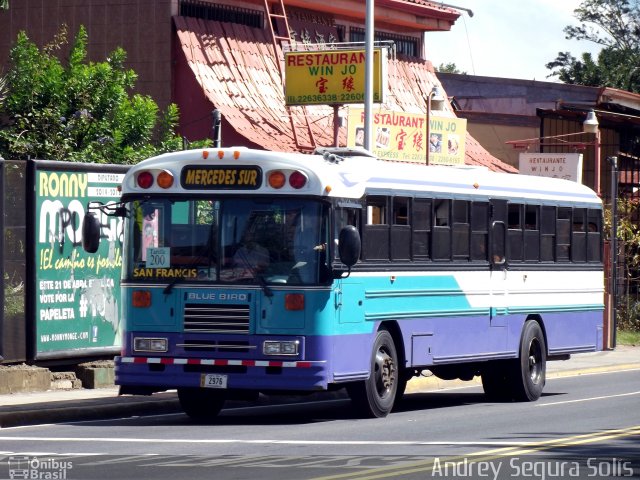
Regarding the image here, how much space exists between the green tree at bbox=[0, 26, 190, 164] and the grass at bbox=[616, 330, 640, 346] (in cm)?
1316

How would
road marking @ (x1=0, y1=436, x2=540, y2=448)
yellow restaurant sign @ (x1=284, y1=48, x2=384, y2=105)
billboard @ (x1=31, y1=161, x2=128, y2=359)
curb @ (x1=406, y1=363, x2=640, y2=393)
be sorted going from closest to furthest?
road marking @ (x1=0, y1=436, x2=540, y2=448) → billboard @ (x1=31, y1=161, x2=128, y2=359) → curb @ (x1=406, y1=363, x2=640, y2=393) → yellow restaurant sign @ (x1=284, y1=48, x2=384, y2=105)

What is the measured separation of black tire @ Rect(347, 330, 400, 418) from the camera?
16.3 meters

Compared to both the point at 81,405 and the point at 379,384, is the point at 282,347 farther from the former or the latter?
the point at 81,405

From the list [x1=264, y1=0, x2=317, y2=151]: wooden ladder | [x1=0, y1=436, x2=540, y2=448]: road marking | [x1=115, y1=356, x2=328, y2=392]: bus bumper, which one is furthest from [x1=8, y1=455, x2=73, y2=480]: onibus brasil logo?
[x1=264, y1=0, x2=317, y2=151]: wooden ladder

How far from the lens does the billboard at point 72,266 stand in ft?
61.5

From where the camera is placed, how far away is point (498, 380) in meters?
20.1

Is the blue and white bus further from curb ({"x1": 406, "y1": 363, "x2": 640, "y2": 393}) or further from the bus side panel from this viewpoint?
curb ({"x1": 406, "y1": 363, "x2": 640, "y2": 393})

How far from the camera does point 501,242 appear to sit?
767 inches

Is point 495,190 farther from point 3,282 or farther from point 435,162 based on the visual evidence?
point 435,162

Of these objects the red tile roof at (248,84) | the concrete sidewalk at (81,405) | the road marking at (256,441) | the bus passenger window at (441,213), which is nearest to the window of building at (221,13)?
the red tile roof at (248,84)

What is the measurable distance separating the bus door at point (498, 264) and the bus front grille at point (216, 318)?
4.78 metres

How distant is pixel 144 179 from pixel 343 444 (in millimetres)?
4356

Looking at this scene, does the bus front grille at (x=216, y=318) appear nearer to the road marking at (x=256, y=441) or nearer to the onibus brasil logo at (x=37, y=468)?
the road marking at (x=256, y=441)

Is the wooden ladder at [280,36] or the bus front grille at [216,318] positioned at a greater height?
the wooden ladder at [280,36]
